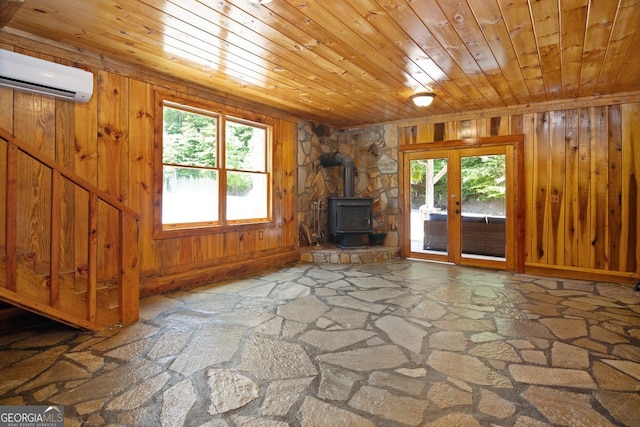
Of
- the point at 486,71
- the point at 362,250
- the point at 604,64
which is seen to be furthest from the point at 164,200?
the point at 604,64

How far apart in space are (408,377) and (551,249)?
3935 millimetres

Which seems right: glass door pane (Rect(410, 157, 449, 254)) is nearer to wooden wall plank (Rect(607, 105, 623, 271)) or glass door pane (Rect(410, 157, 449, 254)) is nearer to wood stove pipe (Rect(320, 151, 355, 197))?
wood stove pipe (Rect(320, 151, 355, 197))

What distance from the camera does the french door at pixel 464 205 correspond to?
5094 mm

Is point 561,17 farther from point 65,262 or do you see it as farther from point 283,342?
point 65,262

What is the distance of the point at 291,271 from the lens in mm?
4910

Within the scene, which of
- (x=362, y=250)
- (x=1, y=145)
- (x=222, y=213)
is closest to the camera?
(x=1, y=145)

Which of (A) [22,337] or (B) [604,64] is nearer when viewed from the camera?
(A) [22,337]

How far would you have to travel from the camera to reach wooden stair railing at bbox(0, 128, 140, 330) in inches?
85.6

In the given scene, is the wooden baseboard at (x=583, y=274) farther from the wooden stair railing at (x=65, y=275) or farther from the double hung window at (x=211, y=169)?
the wooden stair railing at (x=65, y=275)

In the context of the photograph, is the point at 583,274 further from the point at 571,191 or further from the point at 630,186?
the point at 630,186

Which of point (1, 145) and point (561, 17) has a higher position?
point (561, 17)

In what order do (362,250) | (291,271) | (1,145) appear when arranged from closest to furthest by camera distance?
1. (1,145)
2. (291,271)
3. (362,250)

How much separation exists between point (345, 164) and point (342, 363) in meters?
4.20

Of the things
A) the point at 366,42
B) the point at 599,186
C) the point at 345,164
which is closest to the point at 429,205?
the point at 345,164
